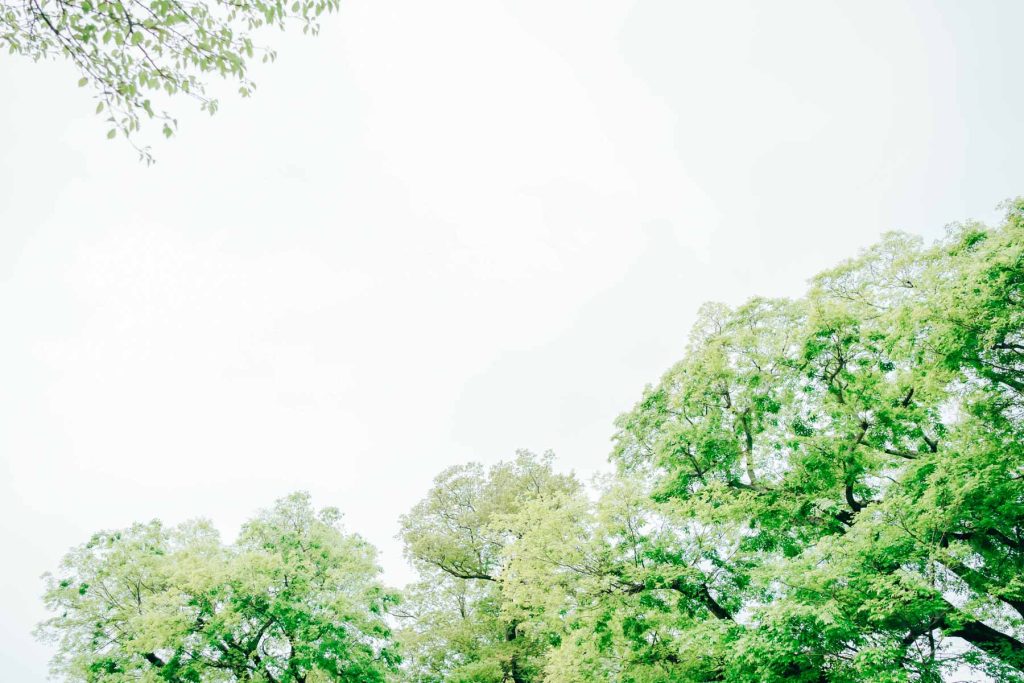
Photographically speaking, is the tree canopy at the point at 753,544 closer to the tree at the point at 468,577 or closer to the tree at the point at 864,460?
the tree at the point at 864,460

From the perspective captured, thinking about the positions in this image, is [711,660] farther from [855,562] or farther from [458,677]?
[458,677]

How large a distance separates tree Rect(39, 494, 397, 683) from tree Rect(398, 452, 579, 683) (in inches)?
153

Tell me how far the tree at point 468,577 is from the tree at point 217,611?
3.89 meters

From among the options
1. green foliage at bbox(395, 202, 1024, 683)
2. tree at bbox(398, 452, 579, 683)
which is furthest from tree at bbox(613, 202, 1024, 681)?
tree at bbox(398, 452, 579, 683)

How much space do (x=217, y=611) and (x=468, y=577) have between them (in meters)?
9.51

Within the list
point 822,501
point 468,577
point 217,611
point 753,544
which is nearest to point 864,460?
point 822,501

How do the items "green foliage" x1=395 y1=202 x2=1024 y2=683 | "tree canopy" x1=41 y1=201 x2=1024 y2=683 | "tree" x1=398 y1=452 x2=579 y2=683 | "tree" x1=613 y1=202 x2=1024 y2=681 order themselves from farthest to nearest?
1. "tree" x1=398 y1=452 x2=579 y2=683
2. "tree canopy" x1=41 y1=201 x2=1024 y2=683
3. "green foliage" x1=395 y1=202 x2=1024 y2=683
4. "tree" x1=613 y1=202 x2=1024 y2=681

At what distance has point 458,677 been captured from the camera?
1831cm

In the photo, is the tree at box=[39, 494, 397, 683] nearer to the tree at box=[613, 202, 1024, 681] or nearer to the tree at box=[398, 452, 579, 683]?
the tree at box=[398, 452, 579, 683]

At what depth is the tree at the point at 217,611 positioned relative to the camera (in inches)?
577

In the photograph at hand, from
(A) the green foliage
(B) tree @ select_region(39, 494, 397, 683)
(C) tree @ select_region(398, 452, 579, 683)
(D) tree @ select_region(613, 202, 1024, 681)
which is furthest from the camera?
(C) tree @ select_region(398, 452, 579, 683)

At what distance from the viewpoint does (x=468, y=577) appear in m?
22.0

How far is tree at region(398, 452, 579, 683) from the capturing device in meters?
19.2

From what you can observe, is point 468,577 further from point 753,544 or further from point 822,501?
point 822,501
